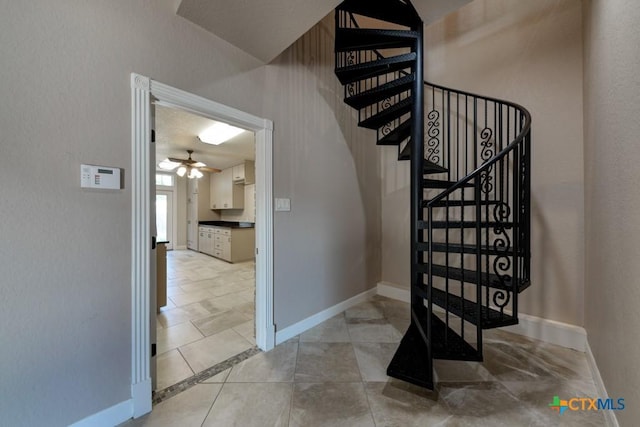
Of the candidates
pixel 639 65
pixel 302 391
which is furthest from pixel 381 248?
pixel 639 65

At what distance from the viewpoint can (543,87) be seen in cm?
214

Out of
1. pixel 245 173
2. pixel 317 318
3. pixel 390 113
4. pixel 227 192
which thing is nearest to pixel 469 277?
pixel 317 318

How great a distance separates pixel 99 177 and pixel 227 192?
551cm

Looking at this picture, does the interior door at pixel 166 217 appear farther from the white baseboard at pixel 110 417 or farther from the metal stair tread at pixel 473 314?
the metal stair tread at pixel 473 314

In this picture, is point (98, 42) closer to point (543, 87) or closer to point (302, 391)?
point (302, 391)

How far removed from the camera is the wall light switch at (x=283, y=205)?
2.10 metres

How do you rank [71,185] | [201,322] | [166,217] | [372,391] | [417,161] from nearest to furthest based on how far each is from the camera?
[71,185], [372,391], [417,161], [201,322], [166,217]

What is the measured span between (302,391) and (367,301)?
5.62ft

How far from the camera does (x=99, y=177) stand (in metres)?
1.24

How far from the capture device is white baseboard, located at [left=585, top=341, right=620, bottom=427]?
3.99 feet

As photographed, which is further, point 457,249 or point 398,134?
point 398,134

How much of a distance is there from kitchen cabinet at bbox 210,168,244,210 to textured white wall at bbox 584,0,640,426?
6.48 m

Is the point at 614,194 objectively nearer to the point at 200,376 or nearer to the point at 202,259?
the point at 200,376

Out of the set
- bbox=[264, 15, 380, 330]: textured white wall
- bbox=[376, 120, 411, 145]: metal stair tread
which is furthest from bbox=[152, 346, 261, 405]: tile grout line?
bbox=[376, 120, 411, 145]: metal stair tread
